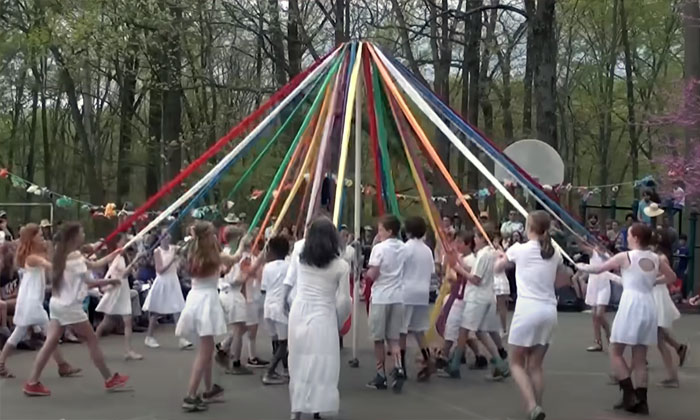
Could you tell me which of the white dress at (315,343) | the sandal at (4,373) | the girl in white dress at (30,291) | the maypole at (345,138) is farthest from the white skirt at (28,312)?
the white dress at (315,343)

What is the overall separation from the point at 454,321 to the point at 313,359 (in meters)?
2.84

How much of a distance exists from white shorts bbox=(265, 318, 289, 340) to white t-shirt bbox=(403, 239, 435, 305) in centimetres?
119

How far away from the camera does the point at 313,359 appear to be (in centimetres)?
641

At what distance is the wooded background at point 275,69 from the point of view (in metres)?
16.9

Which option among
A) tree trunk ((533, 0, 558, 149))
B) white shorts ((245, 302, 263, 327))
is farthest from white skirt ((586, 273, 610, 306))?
tree trunk ((533, 0, 558, 149))

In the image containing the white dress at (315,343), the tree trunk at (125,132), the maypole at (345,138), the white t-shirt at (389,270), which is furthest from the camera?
the tree trunk at (125,132)

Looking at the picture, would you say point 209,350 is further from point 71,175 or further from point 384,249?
point 71,175

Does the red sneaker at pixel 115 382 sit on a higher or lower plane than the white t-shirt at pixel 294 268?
lower

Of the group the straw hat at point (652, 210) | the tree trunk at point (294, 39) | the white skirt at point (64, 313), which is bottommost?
the white skirt at point (64, 313)

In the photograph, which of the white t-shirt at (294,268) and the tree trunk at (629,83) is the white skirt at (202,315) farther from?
the tree trunk at (629,83)

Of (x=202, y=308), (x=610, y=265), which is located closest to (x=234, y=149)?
(x=202, y=308)

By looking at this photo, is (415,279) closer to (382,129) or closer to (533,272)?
(382,129)

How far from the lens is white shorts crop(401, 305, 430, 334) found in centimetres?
845

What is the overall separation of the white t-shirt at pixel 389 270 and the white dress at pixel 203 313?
1.57 m
